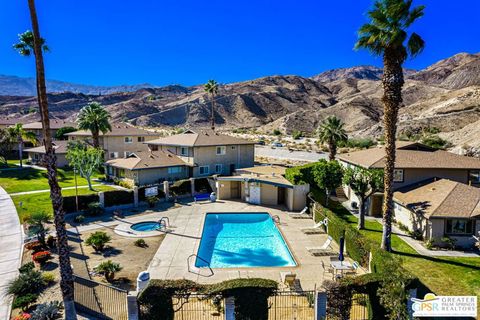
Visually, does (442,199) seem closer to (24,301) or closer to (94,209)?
(24,301)

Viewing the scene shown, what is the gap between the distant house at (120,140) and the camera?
50938 millimetres

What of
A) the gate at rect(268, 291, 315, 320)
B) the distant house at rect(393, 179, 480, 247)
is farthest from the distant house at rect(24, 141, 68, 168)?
the distant house at rect(393, 179, 480, 247)

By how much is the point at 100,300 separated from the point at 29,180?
34433 mm

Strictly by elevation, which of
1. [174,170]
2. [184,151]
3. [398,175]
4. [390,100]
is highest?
[390,100]

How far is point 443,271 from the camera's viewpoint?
17281 mm

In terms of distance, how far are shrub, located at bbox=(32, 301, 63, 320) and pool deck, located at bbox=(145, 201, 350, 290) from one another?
195 inches

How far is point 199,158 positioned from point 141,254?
67.5ft

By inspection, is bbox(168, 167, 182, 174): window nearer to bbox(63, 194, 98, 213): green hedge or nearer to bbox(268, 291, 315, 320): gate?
bbox(63, 194, 98, 213): green hedge

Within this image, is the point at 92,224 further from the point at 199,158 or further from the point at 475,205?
the point at 475,205

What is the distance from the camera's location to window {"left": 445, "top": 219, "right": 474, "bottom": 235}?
66.3 feet

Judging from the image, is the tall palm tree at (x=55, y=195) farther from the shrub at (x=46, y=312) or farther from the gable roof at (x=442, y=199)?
the gable roof at (x=442, y=199)

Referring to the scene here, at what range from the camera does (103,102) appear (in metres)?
186

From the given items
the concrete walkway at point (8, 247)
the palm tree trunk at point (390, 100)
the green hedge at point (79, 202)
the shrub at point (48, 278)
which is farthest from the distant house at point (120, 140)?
the palm tree trunk at point (390, 100)

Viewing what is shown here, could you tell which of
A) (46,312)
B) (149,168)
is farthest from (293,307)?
(149,168)
